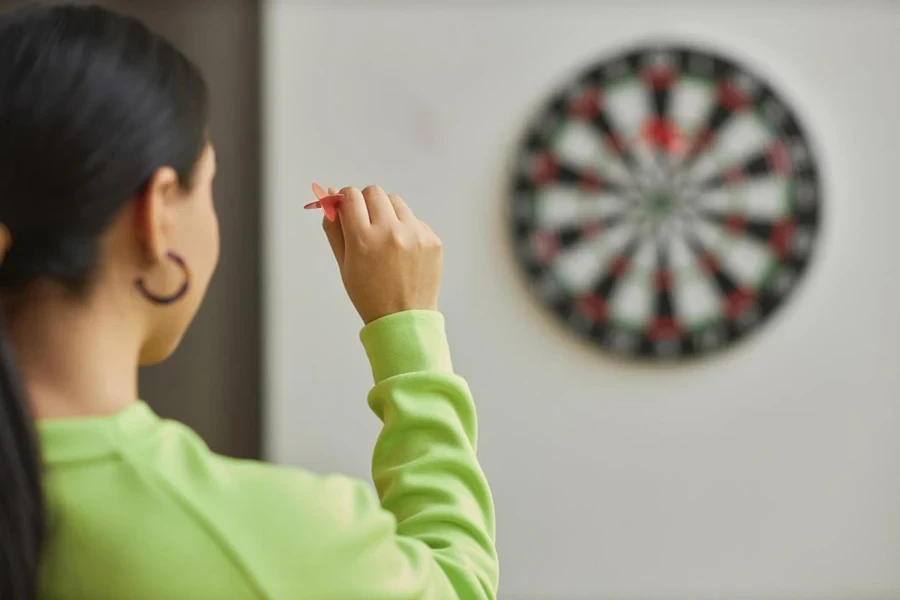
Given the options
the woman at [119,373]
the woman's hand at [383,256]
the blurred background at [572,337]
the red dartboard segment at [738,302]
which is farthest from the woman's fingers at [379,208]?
the red dartboard segment at [738,302]

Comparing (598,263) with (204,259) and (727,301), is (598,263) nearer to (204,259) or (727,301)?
(727,301)

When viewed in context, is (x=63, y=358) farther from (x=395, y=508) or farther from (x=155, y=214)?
(x=395, y=508)

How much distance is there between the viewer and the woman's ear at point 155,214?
0.54 m

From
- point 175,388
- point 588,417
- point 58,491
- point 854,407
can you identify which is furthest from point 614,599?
point 58,491

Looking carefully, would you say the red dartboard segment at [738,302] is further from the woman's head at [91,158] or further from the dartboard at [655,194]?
the woman's head at [91,158]

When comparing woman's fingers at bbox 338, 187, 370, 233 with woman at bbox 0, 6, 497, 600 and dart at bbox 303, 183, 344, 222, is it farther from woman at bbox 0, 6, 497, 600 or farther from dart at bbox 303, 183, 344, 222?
woman at bbox 0, 6, 497, 600

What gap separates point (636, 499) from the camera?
2115mm

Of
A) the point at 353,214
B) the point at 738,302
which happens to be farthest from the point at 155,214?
the point at 738,302

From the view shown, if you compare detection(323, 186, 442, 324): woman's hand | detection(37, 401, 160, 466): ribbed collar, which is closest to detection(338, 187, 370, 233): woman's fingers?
detection(323, 186, 442, 324): woman's hand

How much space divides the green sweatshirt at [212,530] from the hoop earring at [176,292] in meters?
0.07

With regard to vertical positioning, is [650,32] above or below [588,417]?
above

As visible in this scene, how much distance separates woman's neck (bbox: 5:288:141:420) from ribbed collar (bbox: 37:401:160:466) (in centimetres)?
1

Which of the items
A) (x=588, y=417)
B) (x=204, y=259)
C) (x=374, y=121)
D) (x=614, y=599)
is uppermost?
(x=374, y=121)

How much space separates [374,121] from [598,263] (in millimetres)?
585
